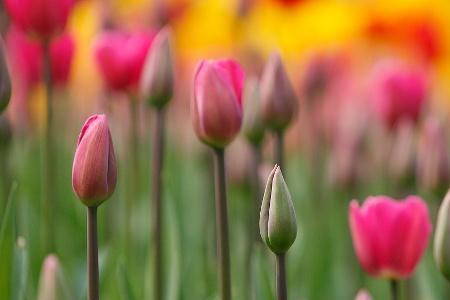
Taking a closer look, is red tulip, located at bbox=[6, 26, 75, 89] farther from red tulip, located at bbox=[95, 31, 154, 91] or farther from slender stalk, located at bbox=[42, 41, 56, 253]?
slender stalk, located at bbox=[42, 41, 56, 253]

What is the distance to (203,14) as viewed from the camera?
13.1ft

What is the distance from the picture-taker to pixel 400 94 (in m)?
1.88

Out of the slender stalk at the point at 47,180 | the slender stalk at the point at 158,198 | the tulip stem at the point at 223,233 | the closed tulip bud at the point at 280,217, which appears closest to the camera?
the closed tulip bud at the point at 280,217

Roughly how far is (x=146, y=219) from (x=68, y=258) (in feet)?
1.04

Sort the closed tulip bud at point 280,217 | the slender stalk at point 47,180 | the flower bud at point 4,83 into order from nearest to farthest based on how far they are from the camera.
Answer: the closed tulip bud at point 280,217 → the flower bud at point 4,83 → the slender stalk at point 47,180

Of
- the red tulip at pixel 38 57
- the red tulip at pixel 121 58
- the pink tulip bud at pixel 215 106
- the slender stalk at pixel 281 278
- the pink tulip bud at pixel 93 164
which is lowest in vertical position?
the slender stalk at pixel 281 278

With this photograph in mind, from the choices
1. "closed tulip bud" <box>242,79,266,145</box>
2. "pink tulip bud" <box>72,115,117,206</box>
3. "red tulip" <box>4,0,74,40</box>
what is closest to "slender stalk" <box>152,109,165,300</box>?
"closed tulip bud" <box>242,79,266,145</box>

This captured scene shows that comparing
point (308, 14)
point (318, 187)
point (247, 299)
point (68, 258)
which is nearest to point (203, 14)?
point (308, 14)

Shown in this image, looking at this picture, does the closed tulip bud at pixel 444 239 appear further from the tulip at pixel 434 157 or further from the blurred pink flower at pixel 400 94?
the blurred pink flower at pixel 400 94

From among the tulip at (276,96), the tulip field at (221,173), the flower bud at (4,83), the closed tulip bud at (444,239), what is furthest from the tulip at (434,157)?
the flower bud at (4,83)

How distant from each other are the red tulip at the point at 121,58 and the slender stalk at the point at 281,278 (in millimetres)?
717

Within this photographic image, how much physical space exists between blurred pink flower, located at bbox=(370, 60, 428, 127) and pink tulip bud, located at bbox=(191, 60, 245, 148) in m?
0.76

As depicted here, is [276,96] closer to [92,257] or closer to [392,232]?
[392,232]

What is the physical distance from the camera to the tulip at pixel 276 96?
137 centimetres
